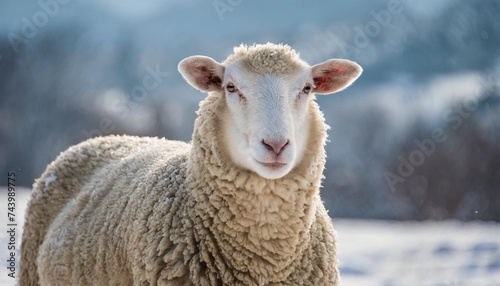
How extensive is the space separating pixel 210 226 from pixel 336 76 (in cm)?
116

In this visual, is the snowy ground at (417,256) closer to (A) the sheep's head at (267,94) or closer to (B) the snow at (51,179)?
(B) the snow at (51,179)

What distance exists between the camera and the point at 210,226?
3.25m

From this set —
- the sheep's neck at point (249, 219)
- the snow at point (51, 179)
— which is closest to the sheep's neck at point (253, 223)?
the sheep's neck at point (249, 219)

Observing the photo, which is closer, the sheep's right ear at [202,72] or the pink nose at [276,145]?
the pink nose at [276,145]

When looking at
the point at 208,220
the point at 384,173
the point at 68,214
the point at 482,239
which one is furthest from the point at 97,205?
the point at 384,173

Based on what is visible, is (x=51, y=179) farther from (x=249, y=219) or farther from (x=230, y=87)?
(x=249, y=219)

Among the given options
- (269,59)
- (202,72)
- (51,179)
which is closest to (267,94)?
(269,59)

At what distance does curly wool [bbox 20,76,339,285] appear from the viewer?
3.18 metres

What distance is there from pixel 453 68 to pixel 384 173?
4434 millimetres

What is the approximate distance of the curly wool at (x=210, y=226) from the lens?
10.4 feet

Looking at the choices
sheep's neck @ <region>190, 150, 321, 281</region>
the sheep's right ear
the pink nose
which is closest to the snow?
the sheep's right ear

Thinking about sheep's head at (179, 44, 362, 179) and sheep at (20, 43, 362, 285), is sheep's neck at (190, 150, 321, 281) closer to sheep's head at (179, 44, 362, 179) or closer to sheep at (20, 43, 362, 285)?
sheep at (20, 43, 362, 285)

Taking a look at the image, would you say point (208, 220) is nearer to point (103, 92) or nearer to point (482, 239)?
point (482, 239)

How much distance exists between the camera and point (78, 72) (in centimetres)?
2506
